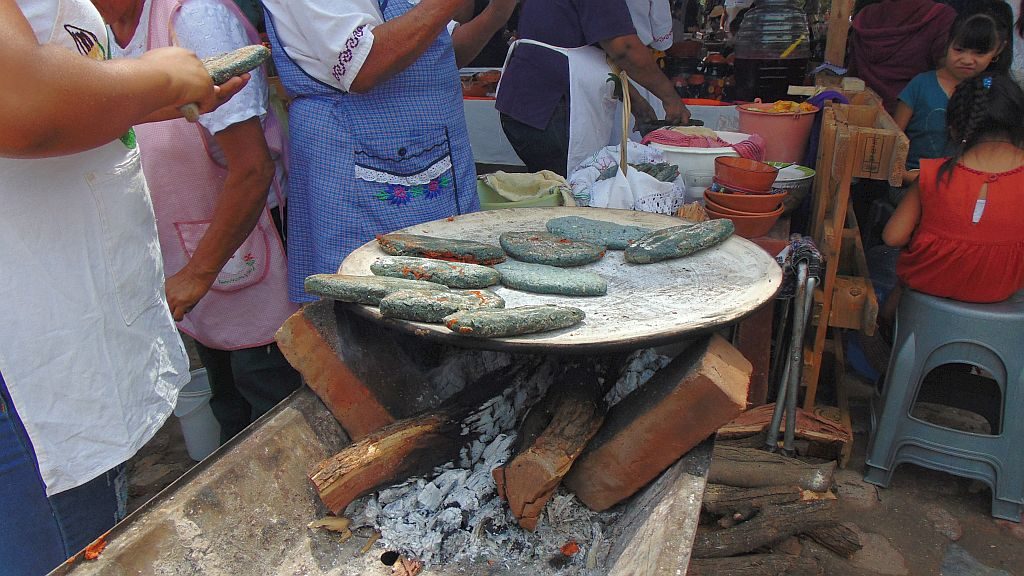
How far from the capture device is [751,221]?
2.88 meters

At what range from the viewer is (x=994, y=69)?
4281 mm

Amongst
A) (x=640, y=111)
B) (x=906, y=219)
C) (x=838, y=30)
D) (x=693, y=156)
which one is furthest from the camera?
(x=838, y=30)

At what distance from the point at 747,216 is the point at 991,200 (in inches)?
42.2

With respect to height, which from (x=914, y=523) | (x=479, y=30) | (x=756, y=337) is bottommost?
(x=914, y=523)

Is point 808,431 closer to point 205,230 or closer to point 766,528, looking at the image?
point 766,528

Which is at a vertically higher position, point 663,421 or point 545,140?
point 663,421

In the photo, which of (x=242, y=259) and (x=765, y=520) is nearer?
(x=242, y=259)

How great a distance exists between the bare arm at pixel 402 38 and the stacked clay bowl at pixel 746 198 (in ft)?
4.84

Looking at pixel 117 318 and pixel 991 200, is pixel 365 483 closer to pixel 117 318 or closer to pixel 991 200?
pixel 117 318

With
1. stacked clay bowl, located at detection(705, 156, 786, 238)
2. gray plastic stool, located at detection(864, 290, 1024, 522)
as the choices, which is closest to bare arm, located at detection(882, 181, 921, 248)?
gray plastic stool, located at detection(864, 290, 1024, 522)

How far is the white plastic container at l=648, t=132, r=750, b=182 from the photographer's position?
330 centimetres

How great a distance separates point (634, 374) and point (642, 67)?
2473 mm

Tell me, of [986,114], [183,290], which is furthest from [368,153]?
[986,114]

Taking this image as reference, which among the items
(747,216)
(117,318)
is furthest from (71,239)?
(747,216)
